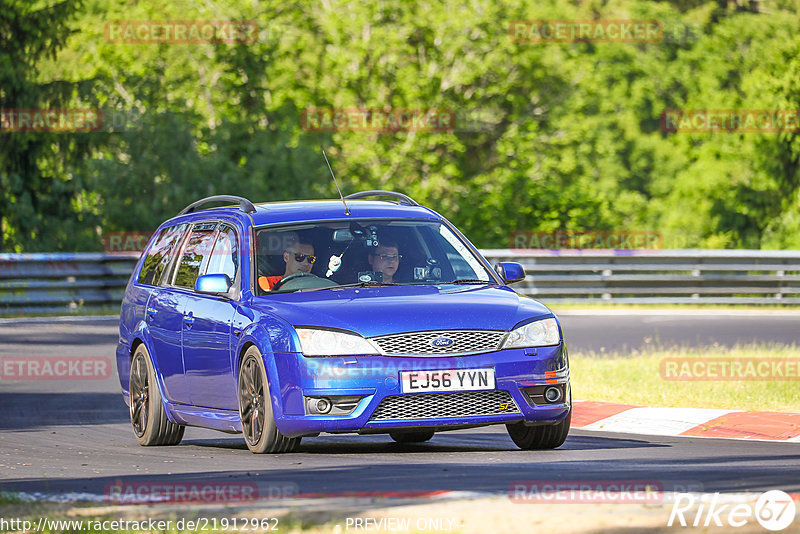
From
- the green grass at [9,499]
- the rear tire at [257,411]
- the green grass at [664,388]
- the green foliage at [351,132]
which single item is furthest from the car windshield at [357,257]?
the green foliage at [351,132]

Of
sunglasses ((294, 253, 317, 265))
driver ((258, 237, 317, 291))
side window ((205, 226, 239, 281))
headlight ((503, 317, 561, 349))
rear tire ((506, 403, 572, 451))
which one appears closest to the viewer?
headlight ((503, 317, 561, 349))

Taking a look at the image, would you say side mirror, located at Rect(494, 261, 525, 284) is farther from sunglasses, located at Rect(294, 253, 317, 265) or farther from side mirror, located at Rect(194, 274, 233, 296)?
side mirror, located at Rect(194, 274, 233, 296)

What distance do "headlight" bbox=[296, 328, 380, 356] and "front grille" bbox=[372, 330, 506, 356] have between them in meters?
0.08

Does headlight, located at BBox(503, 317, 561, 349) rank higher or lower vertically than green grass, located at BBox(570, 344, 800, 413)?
higher

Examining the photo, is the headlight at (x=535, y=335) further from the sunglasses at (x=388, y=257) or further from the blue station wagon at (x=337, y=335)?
the sunglasses at (x=388, y=257)

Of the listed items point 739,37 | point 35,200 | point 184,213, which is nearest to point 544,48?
point 739,37

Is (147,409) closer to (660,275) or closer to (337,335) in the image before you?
(337,335)

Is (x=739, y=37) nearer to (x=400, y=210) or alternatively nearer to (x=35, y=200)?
(x=35, y=200)

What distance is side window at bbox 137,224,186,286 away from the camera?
11.6 metres

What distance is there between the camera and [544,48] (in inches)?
1805

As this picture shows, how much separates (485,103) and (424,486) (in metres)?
38.5

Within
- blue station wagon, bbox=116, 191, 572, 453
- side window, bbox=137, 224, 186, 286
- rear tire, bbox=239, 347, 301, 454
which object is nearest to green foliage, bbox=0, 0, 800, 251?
side window, bbox=137, 224, 186, 286

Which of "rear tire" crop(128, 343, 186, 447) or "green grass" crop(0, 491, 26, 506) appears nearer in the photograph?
"green grass" crop(0, 491, 26, 506)

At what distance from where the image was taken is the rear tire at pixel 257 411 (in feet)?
30.1
